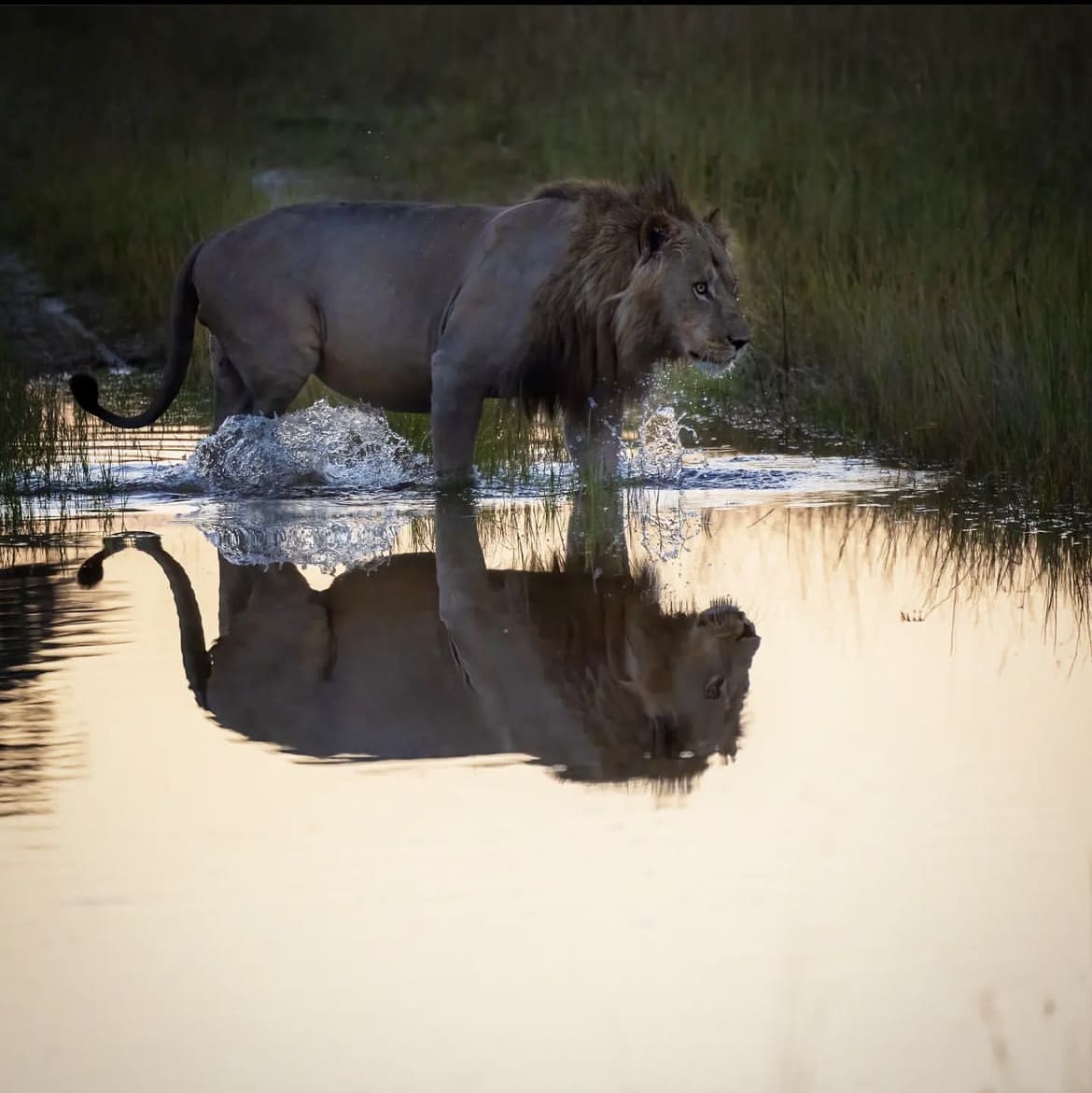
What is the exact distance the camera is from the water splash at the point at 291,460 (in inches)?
360

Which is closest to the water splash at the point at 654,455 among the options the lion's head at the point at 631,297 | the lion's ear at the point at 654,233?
the lion's head at the point at 631,297

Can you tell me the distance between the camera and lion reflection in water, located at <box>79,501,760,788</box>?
16.4 ft

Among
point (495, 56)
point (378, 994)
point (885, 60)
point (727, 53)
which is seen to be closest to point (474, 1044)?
point (378, 994)

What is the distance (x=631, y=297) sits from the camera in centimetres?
865

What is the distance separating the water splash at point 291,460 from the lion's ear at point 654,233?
1.32m

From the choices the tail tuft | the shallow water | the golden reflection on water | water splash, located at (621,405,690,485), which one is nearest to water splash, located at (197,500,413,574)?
the shallow water

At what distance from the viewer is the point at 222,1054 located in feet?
11.2

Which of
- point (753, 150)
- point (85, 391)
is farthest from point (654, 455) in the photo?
point (753, 150)

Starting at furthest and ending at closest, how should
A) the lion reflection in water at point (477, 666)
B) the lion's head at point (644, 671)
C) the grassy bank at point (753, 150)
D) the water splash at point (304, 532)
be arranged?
1. the grassy bank at point (753, 150)
2. the water splash at point (304, 532)
3. the lion reflection in water at point (477, 666)
4. the lion's head at point (644, 671)

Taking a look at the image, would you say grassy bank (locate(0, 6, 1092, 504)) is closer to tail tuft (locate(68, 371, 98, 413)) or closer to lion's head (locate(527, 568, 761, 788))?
lion's head (locate(527, 568, 761, 788))

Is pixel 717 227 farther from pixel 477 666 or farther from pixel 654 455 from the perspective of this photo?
pixel 477 666

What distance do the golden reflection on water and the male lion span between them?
3.26m

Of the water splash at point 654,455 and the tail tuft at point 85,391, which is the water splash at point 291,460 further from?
the water splash at point 654,455

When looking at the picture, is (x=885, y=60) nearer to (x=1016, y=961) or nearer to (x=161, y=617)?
(x=161, y=617)
